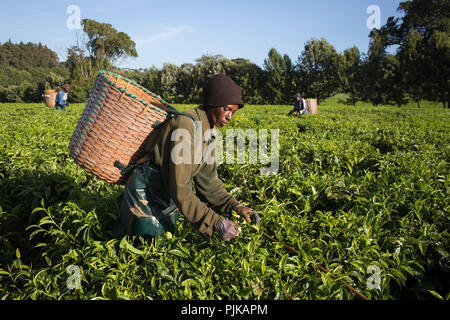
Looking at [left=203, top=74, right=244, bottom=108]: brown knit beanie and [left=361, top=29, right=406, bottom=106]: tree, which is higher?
[left=361, top=29, right=406, bottom=106]: tree

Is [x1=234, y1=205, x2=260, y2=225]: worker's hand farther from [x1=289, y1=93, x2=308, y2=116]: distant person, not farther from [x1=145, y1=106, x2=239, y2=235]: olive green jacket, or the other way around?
[x1=289, y1=93, x2=308, y2=116]: distant person

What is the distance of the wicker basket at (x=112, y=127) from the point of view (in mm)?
2037

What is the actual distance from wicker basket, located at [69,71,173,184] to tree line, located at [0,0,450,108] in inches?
1352

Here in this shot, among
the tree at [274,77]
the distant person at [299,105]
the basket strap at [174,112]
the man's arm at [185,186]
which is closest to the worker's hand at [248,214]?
the man's arm at [185,186]

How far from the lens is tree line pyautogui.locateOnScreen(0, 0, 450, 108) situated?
32.5 m

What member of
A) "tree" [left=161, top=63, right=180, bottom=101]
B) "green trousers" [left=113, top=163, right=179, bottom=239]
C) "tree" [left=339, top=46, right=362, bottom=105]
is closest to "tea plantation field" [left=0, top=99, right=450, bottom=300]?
"green trousers" [left=113, top=163, right=179, bottom=239]

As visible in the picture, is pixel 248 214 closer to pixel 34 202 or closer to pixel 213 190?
pixel 213 190

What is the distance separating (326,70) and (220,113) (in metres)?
41.7

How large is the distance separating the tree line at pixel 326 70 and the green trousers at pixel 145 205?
1362 inches

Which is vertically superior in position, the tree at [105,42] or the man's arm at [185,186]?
the tree at [105,42]

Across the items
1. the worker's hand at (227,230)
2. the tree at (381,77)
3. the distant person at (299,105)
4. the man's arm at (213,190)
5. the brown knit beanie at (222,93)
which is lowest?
the worker's hand at (227,230)

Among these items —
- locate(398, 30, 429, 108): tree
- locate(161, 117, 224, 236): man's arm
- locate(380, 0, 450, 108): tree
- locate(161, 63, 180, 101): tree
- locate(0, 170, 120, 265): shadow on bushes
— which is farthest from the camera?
locate(161, 63, 180, 101): tree

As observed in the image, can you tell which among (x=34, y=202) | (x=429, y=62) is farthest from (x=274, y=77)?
(x=34, y=202)

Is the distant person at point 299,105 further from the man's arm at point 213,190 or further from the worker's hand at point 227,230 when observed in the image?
the worker's hand at point 227,230
